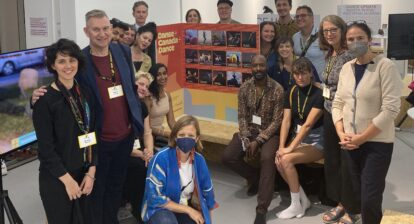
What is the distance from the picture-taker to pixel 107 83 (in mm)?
2918

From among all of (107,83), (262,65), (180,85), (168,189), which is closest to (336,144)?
(262,65)

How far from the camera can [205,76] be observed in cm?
494

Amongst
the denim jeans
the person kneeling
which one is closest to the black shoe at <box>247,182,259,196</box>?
the person kneeling

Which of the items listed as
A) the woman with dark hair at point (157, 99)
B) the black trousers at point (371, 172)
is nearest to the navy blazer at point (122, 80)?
the woman with dark hair at point (157, 99)

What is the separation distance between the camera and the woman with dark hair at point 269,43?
4.38 meters

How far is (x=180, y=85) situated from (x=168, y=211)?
2370 millimetres

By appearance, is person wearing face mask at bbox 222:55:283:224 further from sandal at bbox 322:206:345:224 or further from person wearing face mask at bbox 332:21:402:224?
person wearing face mask at bbox 332:21:402:224

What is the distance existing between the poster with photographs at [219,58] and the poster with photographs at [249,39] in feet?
0.90

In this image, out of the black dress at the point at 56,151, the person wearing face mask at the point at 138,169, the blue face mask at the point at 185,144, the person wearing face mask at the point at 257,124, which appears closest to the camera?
the black dress at the point at 56,151

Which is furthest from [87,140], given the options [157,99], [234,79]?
[234,79]

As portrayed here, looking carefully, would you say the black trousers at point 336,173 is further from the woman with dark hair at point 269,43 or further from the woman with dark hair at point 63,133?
the woman with dark hair at point 63,133

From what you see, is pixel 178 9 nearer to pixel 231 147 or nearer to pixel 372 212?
pixel 231 147

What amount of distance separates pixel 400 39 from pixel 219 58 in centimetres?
213

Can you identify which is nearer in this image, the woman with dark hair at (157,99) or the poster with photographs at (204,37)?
the woman with dark hair at (157,99)
